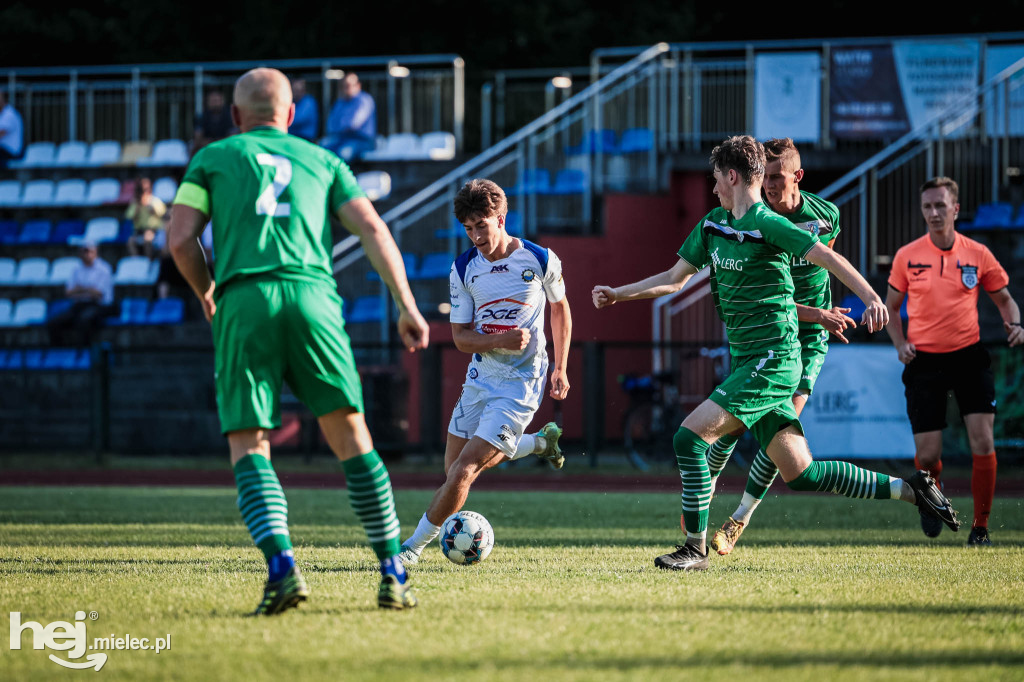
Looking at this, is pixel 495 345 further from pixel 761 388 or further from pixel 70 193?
pixel 70 193

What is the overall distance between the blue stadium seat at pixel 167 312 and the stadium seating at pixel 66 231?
282 centimetres

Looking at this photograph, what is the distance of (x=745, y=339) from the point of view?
6574 mm

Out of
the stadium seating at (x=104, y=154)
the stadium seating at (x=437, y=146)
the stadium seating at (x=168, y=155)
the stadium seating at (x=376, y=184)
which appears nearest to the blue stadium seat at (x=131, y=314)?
the stadium seating at (x=168, y=155)

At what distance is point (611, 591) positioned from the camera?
5523 millimetres

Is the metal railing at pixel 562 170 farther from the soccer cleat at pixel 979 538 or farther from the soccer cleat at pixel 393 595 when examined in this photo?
the soccer cleat at pixel 393 595

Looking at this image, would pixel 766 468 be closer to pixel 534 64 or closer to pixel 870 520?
pixel 870 520

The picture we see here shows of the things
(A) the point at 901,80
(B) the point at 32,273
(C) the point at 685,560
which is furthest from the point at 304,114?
(C) the point at 685,560

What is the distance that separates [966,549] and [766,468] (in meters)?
1.52

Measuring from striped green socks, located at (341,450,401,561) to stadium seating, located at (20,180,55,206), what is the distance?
18.7m

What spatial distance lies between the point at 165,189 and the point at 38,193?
8.09 ft

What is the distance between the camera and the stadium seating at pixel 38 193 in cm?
2186

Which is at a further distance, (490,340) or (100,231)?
(100,231)

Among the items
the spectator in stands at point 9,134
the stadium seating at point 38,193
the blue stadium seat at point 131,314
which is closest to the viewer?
the blue stadium seat at point 131,314

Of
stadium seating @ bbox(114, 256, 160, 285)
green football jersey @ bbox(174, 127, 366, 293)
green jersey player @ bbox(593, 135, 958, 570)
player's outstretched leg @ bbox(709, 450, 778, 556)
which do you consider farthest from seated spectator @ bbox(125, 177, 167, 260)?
green football jersey @ bbox(174, 127, 366, 293)
